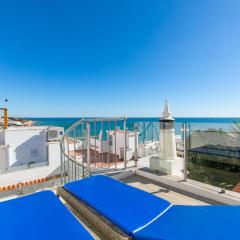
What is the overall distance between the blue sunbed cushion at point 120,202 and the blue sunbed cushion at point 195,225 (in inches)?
3.5

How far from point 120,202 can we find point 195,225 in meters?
0.61

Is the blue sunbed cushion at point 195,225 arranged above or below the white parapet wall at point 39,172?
above

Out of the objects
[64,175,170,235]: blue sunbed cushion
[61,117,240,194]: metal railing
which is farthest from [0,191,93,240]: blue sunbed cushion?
[61,117,240,194]: metal railing

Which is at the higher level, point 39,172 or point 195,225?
point 195,225

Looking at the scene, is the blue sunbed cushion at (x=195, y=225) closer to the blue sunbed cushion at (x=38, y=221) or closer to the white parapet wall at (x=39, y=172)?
the blue sunbed cushion at (x=38, y=221)

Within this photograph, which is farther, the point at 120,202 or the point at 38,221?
the point at 120,202

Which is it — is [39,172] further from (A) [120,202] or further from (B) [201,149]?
(A) [120,202]

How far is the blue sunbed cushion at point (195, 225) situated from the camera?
863 mm

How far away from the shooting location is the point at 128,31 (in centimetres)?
1147

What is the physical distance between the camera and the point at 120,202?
4.62 feet

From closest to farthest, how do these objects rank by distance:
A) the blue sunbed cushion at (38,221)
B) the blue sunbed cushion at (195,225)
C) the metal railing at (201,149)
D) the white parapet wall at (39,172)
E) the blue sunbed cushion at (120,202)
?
the blue sunbed cushion at (195,225) → the blue sunbed cushion at (38,221) → the blue sunbed cushion at (120,202) → the metal railing at (201,149) → the white parapet wall at (39,172)

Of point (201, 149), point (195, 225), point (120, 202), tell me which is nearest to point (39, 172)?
point (201, 149)

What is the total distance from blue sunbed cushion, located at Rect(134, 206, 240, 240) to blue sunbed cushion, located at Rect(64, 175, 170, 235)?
0.29 feet

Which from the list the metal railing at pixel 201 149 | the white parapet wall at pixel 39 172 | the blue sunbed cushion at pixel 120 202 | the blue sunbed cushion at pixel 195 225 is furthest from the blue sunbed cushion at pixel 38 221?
the white parapet wall at pixel 39 172
